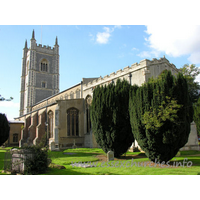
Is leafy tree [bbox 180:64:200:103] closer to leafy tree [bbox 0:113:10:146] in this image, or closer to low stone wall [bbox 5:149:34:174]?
low stone wall [bbox 5:149:34:174]

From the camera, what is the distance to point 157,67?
18812mm

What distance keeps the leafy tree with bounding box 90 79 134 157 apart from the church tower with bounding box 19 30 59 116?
145 ft

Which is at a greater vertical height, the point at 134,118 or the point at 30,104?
the point at 30,104

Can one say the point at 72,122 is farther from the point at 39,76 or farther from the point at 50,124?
the point at 39,76

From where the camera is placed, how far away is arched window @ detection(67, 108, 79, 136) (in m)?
26.1

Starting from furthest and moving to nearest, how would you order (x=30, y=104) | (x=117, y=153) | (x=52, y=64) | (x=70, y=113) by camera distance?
(x=52, y=64) → (x=30, y=104) → (x=70, y=113) → (x=117, y=153)

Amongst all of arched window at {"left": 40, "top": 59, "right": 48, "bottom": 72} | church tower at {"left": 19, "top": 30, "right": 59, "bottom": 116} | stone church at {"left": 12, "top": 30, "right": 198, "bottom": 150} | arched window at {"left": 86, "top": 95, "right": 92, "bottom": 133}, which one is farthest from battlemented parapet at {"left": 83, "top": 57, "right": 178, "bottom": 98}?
arched window at {"left": 40, "top": 59, "right": 48, "bottom": 72}

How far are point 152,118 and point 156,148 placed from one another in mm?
1741

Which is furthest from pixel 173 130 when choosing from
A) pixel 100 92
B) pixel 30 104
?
pixel 30 104

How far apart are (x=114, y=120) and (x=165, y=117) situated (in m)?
4.51

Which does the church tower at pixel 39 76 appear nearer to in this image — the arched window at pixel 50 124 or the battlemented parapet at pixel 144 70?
the arched window at pixel 50 124

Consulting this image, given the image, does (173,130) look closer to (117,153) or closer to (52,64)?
(117,153)

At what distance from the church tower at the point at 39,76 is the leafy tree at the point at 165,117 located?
1916 inches

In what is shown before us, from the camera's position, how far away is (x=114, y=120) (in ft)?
43.1
